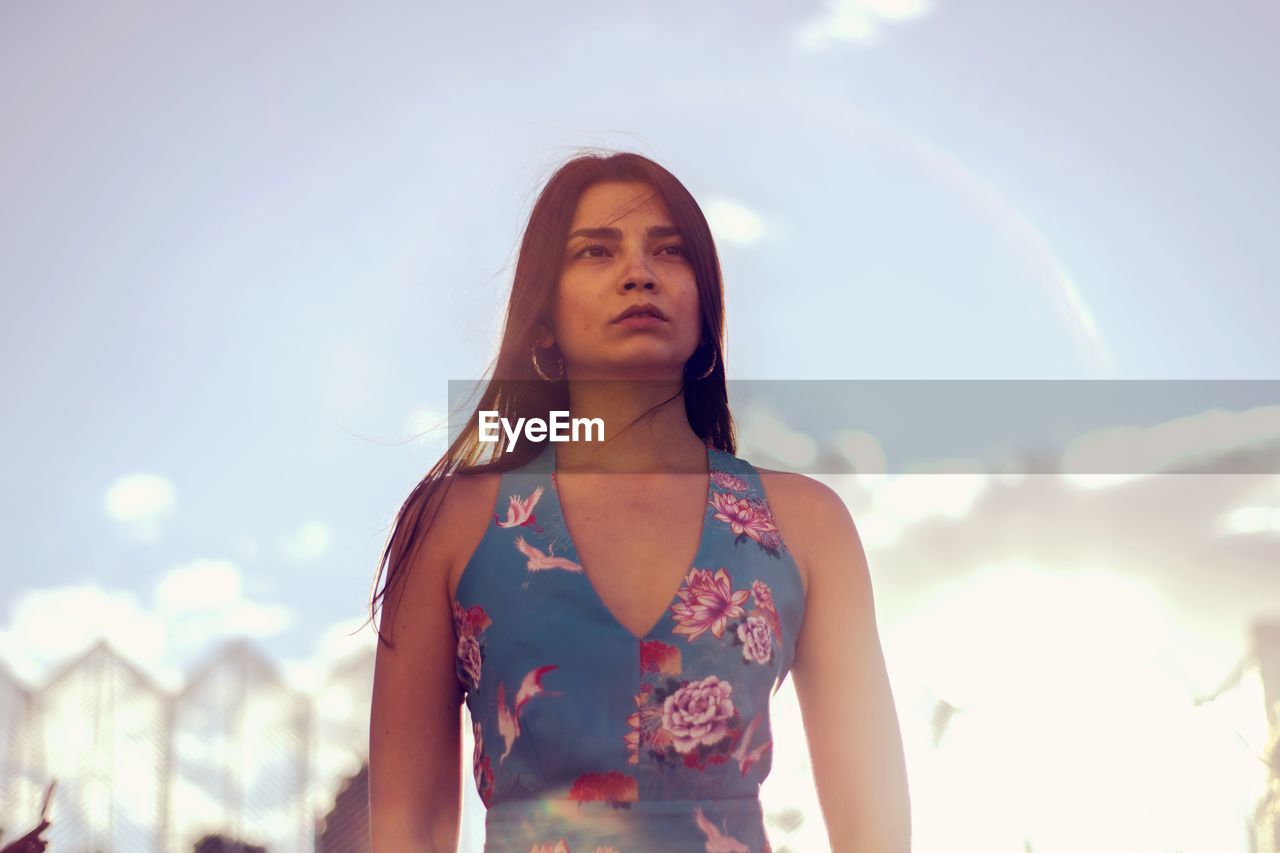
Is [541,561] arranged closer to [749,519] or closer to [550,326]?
[749,519]

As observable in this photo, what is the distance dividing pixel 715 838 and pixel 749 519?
2.38 ft

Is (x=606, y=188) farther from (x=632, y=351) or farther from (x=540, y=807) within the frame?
(x=540, y=807)

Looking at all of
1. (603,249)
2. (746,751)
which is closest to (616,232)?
(603,249)

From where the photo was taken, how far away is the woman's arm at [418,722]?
2791 mm

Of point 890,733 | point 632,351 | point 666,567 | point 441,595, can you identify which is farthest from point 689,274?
point 890,733

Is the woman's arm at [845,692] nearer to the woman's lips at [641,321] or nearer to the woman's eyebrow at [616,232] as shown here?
the woman's lips at [641,321]

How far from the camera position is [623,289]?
299 cm

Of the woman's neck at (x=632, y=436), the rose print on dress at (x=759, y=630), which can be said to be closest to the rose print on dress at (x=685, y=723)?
the rose print on dress at (x=759, y=630)

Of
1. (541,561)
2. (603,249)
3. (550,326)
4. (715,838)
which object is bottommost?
(715,838)

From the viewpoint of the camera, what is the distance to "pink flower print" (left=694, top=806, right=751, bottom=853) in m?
2.58

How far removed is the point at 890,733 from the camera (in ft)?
9.55

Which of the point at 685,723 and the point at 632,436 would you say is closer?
the point at 685,723

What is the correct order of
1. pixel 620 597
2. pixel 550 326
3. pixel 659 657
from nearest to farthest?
pixel 659 657 → pixel 620 597 → pixel 550 326

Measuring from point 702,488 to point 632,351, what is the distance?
14.1 inches
